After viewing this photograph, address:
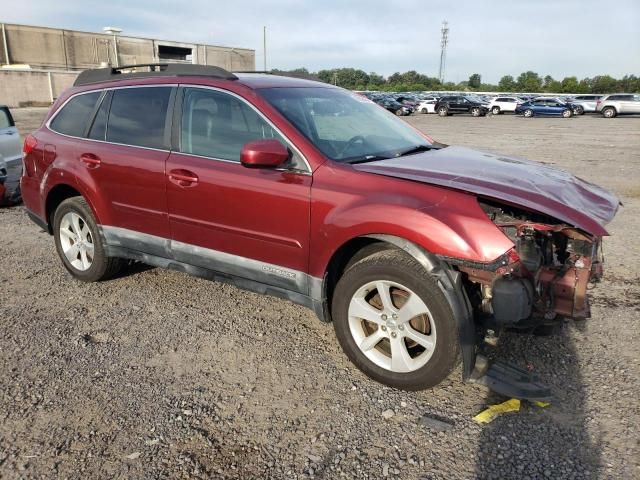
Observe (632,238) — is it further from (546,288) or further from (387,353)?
(387,353)

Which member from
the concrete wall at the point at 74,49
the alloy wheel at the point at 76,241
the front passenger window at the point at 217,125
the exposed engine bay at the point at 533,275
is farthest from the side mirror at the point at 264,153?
the concrete wall at the point at 74,49

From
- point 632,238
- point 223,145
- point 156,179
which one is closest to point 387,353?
point 223,145

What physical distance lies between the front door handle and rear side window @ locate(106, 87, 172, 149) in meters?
0.28

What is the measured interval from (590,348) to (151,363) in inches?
116

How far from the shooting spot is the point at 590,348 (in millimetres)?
3566

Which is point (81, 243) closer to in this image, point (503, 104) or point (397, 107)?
point (397, 107)

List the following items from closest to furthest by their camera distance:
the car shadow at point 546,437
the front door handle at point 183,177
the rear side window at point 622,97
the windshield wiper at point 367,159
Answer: the car shadow at point 546,437
the windshield wiper at point 367,159
the front door handle at point 183,177
the rear side window at point 622,97

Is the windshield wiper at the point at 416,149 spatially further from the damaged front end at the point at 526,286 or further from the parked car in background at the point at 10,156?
the parked car in background at the point at 10,156

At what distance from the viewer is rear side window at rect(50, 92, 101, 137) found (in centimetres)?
460

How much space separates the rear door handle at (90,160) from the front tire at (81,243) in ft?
1.32

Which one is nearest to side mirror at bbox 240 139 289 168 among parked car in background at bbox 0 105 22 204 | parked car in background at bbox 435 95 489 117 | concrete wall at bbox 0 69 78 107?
parked car in background at bbox 0 105 22 204

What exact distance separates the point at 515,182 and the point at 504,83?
100 meters

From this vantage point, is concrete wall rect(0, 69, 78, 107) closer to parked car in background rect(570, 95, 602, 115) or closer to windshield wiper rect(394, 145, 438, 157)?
parked car in background rect(570, 95, 602, 115)

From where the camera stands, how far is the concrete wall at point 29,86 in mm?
42781
